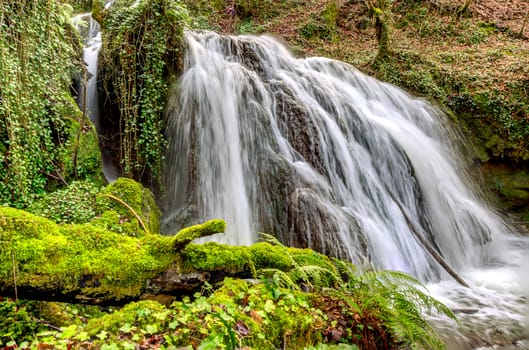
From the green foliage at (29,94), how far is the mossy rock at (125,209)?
101cm

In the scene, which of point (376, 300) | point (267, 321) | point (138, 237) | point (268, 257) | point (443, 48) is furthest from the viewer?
point (443, 48)

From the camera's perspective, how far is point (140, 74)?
23.5 ft

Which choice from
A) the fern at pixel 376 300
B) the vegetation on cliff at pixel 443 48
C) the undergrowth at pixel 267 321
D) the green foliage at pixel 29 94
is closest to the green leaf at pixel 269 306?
the undergrowth at pixel 267 321

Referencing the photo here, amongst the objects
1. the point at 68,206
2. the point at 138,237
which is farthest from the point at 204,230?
the point at 68,206

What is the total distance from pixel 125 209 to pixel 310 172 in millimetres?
3564

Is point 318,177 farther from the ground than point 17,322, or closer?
farther from the ground

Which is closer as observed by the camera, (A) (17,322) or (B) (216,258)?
(A) (17,322)

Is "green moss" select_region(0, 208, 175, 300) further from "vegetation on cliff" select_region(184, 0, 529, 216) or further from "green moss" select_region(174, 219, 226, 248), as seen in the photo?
"vegetation on cliff" select_region(184, 0, 529, 216)

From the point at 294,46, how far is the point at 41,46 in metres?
11.1

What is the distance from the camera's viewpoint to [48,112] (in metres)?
5.46

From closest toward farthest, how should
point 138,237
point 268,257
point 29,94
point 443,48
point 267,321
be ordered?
point 267,321, point 268,257, point 138,237, point 29,94, point 443,48

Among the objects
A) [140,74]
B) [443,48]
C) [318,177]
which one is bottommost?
[318,177]

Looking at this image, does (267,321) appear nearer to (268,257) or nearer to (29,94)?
(268,257)

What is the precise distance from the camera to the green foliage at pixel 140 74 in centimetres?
681
